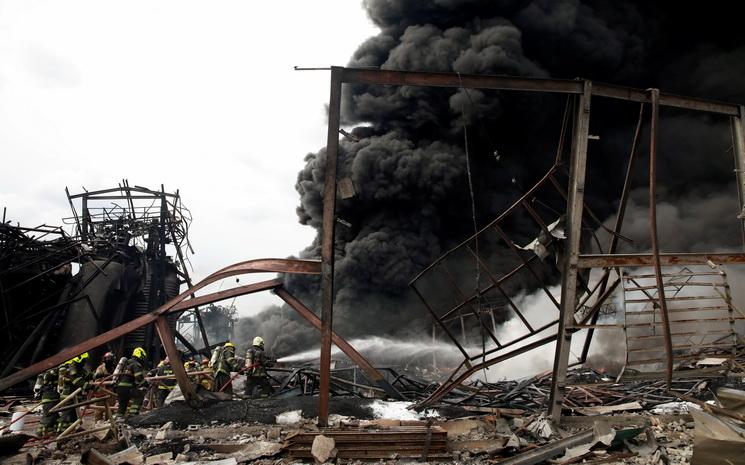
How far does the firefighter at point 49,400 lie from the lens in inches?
300

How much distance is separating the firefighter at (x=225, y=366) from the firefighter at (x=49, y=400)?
2.74 meters

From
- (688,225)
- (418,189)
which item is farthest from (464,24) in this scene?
(688,225)

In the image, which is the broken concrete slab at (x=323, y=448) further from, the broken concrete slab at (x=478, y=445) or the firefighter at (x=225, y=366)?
the firefighter at (x=225, y=366)

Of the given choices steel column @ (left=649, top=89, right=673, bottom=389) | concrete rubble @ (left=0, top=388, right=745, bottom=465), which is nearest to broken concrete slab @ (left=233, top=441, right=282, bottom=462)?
concrete rubble @ (left=0, top=388, right=745, bottom=465)

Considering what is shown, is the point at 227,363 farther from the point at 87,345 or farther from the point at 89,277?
the point at 89,277

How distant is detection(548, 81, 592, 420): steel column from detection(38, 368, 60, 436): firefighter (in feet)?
27.2

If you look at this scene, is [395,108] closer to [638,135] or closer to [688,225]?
[688,225]

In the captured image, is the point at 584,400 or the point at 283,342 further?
the point at 283,342

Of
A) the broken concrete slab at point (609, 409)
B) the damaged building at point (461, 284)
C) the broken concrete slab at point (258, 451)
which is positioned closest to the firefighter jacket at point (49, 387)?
the damaged building at point (461, 284)

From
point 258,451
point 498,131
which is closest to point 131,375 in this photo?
point 258,451

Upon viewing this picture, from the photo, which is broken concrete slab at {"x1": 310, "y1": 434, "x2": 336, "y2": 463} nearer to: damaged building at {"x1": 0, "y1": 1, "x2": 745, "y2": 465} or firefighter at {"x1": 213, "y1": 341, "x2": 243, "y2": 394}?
damaged building at {"x1": 0, "y1": 1, "x2": 745, "y2": 465}

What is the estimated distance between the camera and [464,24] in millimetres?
22172

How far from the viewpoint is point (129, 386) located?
28.3ft

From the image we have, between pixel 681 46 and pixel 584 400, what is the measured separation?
2082 cm
